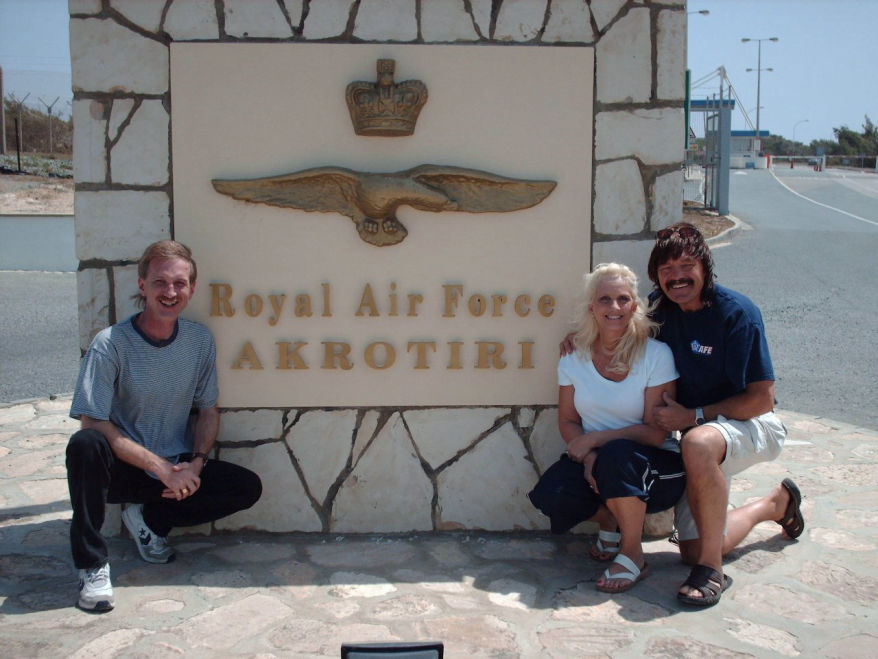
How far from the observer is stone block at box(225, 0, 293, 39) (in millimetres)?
3598

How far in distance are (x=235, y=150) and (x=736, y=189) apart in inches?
903

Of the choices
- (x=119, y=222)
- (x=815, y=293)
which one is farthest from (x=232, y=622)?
(x=815, y=293)

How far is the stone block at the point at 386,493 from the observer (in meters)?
3.81

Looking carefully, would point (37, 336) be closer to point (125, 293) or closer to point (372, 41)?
point (125, 293)

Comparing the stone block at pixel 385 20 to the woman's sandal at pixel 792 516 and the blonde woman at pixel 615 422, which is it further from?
the woman's sandal at pixel 792 516

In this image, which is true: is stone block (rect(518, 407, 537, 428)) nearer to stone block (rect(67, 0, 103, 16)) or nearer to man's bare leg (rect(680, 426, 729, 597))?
man's bare leg (rect(680, 426, 729, 597))

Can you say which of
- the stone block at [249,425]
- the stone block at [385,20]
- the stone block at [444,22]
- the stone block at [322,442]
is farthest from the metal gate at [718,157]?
the stone block at [249,425]

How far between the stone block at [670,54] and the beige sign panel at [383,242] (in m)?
0.31

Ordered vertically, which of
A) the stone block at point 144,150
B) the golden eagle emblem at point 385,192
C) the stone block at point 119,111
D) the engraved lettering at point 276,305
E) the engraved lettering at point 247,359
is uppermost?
the stone block at point 119,111

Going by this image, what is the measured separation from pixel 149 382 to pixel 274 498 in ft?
2.60

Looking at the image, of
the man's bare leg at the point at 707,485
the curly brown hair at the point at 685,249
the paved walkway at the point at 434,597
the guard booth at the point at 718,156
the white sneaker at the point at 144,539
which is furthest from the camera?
the guard booth at the point at 718,156

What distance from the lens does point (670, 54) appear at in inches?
147

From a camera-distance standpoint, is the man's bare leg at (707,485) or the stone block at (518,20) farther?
the stone block at (518,20)

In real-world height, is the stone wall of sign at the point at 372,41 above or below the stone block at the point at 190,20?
below
